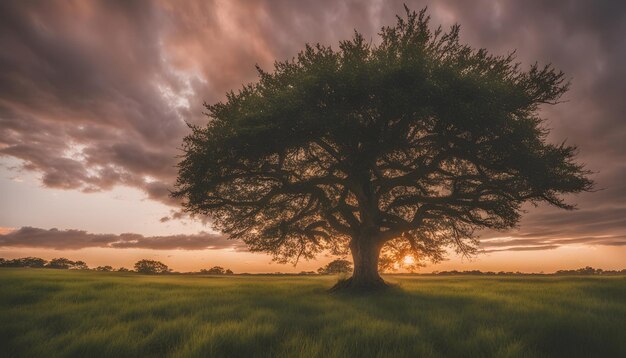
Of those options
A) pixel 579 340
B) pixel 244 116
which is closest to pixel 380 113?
pixel 244 116

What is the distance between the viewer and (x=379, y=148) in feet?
55.5

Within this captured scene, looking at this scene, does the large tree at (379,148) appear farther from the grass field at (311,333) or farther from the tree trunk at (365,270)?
the grass field at (311,333)

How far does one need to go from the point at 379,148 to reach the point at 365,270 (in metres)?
7.76

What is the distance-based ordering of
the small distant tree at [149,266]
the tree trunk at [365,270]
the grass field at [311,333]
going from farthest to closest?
the small distant tree at [149,266], the tree trunk at [365,270], the grass field at [311,333]

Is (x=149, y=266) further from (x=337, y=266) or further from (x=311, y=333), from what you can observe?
(x=311, y=333)

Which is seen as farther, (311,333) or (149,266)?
(149,266)

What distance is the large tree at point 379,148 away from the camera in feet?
50.9

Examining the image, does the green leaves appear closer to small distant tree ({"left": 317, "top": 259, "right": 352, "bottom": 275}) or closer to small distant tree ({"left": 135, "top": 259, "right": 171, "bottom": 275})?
small distant tree ({"left": 317, "top": 259, "right": 352, "bottom": 275})

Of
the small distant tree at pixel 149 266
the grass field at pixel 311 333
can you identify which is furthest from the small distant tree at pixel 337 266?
the grass field at pixel 311 333

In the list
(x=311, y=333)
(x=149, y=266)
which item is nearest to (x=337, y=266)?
(x=149, y=266)

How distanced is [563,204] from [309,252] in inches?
602

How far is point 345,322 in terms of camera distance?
9.34 meters

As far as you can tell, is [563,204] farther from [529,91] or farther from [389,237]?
[389,237]

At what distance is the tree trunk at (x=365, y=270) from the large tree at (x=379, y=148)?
75mm
